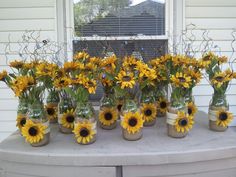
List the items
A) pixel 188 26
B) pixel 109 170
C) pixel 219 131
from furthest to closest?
pixel 188 26, pixel 219 131, pixel 109 170

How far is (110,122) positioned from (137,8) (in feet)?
3.62

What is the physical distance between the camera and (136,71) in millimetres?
1289

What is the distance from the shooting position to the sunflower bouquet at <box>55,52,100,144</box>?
1266 mm

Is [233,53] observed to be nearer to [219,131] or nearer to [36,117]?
[219,131]

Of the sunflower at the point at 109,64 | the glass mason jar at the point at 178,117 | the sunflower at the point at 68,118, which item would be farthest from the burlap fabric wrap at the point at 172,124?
the sunflower at the point at 68,118

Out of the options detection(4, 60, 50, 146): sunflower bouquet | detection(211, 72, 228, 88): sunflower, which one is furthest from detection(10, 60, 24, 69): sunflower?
detection(211, 72, 228, 88): sunflower

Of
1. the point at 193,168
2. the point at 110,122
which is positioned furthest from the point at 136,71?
the point at 193,168

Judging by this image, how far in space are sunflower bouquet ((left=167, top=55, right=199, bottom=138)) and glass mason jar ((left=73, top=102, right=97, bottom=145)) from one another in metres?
0.39

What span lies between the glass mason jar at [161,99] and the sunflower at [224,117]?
0.36 m

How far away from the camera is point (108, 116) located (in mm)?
1513

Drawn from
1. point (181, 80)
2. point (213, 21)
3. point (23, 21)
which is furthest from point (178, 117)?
point (23, 21)

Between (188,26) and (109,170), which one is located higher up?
(188,26)

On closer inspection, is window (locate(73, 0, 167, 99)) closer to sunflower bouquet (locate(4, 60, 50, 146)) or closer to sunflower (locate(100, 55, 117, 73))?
sunflower (locate(100, 55, 117, 73))

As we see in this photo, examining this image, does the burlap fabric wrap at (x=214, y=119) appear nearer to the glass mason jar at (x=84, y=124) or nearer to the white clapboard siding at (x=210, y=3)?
the glass mason jar at (x=84, y=124)
